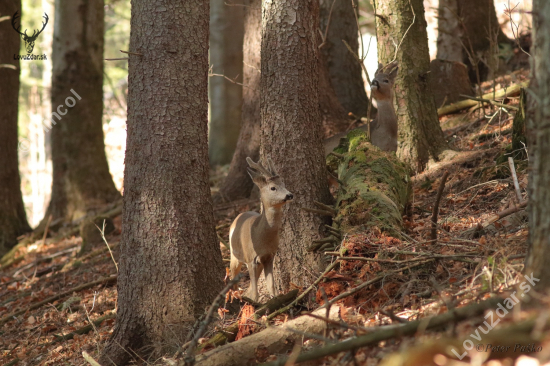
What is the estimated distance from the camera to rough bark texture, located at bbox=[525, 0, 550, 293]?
3.30m

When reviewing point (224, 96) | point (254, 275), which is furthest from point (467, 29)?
point (254, 275)

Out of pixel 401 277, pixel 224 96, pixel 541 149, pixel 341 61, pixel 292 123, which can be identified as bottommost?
pixel 401 277

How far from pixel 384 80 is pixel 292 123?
335cm

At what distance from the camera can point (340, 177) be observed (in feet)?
22.3

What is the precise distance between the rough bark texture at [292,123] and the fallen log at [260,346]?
1.45 m

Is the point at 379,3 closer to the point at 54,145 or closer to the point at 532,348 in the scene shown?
the point at 532,348

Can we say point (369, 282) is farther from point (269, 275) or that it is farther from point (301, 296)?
point (269, 275)

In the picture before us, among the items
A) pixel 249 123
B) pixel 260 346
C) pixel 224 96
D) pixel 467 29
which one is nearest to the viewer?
pixel 260 346

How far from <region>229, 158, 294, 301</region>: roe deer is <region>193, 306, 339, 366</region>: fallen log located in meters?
1.25

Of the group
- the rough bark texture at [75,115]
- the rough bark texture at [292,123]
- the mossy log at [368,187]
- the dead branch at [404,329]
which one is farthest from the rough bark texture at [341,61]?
the dead branch at [404,329]

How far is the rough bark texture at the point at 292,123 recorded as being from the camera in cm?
595

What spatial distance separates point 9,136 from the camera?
11758 mm

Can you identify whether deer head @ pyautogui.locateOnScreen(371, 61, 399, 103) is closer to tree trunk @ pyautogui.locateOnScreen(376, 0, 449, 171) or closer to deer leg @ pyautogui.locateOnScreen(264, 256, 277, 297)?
tree trunk @ pyautogui.locateOnScreen(376, 0, 449, 171)

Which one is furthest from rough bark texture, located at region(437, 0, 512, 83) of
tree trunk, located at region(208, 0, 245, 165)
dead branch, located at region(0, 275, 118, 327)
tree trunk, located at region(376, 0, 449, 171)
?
dead branch, located at region(0, 275, 118, 327)
